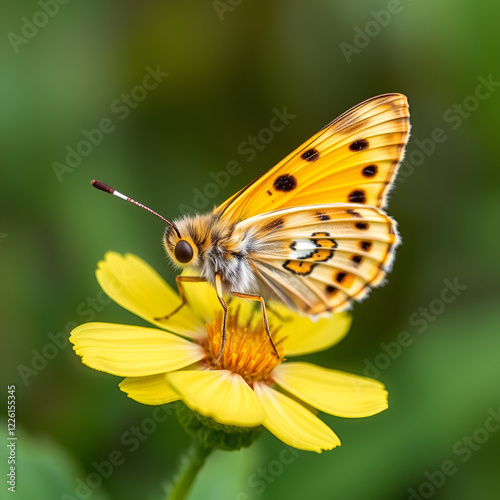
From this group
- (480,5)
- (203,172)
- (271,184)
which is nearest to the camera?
(271,184)

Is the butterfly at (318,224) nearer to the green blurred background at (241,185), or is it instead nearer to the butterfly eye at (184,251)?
the butterfly eye at (184,251)

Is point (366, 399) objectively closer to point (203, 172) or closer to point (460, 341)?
point (460, 341)

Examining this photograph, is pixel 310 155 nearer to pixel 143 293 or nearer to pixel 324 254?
pixel 324 254

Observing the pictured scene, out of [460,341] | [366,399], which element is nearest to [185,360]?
[366,399]

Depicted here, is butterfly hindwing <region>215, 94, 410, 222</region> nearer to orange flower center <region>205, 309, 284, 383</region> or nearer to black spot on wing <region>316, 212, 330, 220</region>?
black spot on wing <region>316, 212, 330, 220</region>

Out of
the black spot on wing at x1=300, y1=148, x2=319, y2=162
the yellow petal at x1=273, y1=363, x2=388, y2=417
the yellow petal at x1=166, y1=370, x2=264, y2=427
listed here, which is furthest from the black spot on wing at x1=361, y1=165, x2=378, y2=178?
the yellow petal at x1=166, y1=370, x2=264, y2=427
